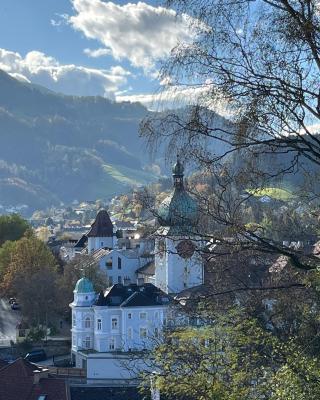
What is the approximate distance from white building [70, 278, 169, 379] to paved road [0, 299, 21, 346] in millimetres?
7284

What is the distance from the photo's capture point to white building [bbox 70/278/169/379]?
41812 millimetres

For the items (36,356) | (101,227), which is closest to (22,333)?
(36,356)

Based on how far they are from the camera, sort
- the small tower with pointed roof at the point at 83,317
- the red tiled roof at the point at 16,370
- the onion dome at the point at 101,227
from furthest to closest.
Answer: the onion dome at the point at 101,227
the small tower with pointed roof at the point at 83,317
the red tiled roof at the point at 16,370

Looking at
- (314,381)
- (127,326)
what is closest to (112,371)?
(127,326)

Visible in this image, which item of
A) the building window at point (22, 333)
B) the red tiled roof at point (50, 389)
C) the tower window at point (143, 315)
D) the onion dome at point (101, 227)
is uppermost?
the onion dome at point (101, 227)

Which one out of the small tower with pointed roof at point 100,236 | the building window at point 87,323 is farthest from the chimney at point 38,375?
the small tower with pointed roof at point 100,236

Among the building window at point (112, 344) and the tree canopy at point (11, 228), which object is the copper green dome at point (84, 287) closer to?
the building window at point (112, 344)

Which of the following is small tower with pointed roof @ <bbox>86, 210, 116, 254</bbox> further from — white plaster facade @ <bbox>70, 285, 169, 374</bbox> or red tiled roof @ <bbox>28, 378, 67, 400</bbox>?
red tiled roof @ <bbox>28, 378, 67, 400</bbox>

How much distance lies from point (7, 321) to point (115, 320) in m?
18.2

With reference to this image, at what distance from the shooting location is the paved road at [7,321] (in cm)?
5090

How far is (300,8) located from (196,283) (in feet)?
121

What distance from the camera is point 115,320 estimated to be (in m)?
42.7

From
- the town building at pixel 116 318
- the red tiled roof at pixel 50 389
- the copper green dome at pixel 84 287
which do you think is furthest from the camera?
the copper green dome at pixel 84 287

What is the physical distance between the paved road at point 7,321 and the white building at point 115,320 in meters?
7.28
